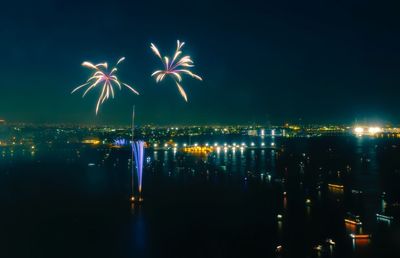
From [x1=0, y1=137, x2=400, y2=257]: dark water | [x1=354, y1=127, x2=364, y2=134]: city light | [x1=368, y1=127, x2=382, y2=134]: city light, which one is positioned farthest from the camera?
[x1=354, y1=127, x2=364, y2=134]: city light

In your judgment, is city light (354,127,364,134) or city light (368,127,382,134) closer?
city light (368,127,382,134)

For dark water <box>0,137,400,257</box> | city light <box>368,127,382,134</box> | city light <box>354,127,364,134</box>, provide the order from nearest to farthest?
dark water <box>0,137,400,257</box>, city light <box>368,127,382,134</box>, city light <box>354,127,364,134</box>

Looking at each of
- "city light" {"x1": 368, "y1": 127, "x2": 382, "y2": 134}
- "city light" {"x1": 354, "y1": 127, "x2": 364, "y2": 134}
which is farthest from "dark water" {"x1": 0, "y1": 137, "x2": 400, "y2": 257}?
"city light" {"x1": 354, "y1": 127, "x2": 364, "y2": 134}

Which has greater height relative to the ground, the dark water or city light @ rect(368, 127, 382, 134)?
city light @ rect(368, 127, 382, 134)

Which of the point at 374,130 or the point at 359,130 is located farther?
the point at 359,130

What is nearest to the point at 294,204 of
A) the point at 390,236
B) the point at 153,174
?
the point at 390,236

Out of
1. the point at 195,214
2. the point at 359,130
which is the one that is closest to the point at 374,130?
the point at 359,130

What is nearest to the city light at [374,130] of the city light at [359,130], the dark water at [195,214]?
the city light at [359,130]

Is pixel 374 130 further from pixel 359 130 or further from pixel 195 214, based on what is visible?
pixel 195 214

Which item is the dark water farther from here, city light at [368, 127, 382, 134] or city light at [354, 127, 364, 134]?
city light at [354, 127, 364, 134]

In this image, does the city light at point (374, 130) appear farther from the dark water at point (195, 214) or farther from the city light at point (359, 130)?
the dark water at point (195, 214)
